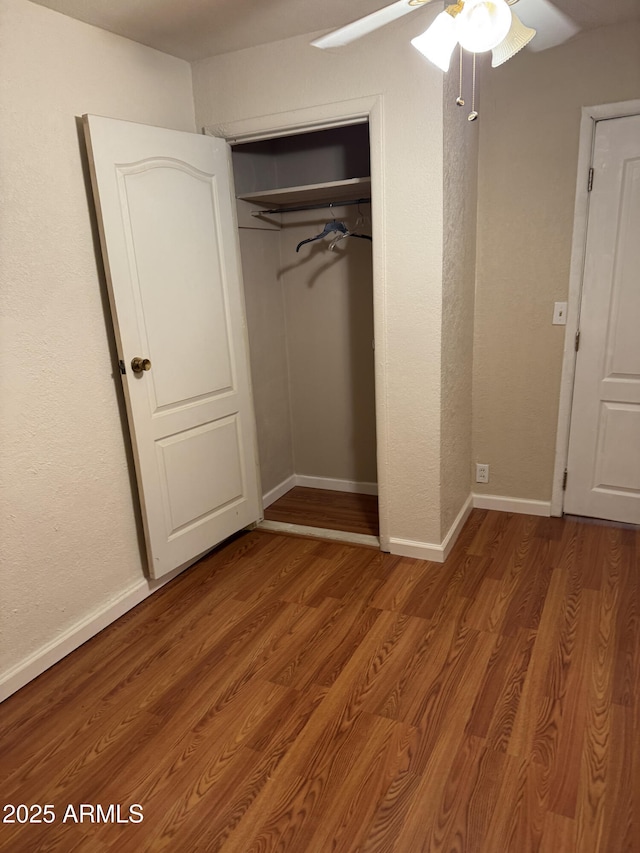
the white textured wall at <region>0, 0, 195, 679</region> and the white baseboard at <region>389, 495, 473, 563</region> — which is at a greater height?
the white textured wall at <region>0, 0, 195, 679</region>

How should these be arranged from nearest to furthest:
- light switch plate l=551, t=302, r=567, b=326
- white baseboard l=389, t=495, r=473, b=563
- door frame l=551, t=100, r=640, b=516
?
1. door frame l=551, t=100, r=640, b=516
2. white baseboard l=389, t=495, r=473, b=563
3. light switch plate l=551, t=302, r=567, b=326

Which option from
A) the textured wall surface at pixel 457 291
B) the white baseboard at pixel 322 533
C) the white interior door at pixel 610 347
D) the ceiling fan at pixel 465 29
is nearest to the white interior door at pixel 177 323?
the white baseboard at pixel 322 533

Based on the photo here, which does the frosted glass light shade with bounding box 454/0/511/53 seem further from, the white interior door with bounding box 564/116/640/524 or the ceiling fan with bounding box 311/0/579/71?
the white interior door with bounding box 564/116/640/524

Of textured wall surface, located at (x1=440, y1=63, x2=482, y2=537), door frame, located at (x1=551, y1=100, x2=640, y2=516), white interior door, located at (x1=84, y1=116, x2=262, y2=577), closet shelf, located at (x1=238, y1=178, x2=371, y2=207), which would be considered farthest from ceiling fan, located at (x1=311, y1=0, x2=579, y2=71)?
door frame, located at (x1=551, y1=100, x2=640, y2=516)

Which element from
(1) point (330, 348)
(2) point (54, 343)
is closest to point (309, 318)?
(1) point (330, 348)

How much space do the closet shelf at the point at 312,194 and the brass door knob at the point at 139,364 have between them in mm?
1326

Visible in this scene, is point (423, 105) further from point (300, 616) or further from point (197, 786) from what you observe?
point (197, 786)

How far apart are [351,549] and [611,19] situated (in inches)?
108

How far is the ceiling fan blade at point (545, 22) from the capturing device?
2.02 m

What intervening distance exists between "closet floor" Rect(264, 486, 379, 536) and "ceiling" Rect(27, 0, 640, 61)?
2.44 m

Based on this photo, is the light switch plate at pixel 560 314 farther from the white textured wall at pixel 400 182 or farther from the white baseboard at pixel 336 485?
the white baseboard at pixel 336 485

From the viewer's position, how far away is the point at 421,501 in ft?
8.87

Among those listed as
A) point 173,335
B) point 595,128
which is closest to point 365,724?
point 173,335

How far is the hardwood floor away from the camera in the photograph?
1.47 metres
